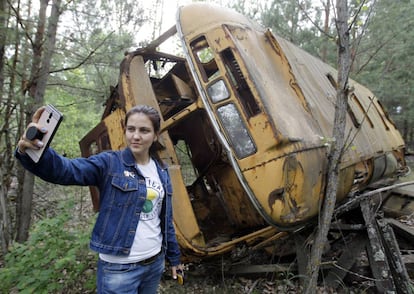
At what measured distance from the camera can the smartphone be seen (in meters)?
1.33

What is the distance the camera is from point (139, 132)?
1796 millimetres

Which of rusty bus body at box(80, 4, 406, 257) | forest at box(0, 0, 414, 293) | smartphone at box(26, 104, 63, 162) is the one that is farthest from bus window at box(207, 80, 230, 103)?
smartphone at box(26, 104, 63, 162)

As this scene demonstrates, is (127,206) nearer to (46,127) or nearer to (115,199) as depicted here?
(115,199)

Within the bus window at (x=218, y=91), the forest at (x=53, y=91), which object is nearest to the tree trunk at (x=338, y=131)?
the forest at (x=53, y=91)

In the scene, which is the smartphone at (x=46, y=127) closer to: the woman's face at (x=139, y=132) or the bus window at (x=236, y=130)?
the woman's face at (x=139, y=132)

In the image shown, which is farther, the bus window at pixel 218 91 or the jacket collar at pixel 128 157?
the bus window at pixel 218 91

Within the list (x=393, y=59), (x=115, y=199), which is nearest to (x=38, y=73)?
(x=115, y=199)

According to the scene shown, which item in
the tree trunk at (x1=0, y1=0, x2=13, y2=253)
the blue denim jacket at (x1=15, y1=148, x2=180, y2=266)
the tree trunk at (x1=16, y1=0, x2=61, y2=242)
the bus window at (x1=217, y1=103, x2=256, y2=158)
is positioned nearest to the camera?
the blue denim jacket at (x1=15, y1=148, x2=180, y2=266)

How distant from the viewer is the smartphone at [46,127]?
4.37 ft

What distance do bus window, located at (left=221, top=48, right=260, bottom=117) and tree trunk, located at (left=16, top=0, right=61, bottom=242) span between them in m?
2.93

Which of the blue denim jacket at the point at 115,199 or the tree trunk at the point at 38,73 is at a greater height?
the tree trunk at the point at 38,73

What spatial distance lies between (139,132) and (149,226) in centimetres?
55

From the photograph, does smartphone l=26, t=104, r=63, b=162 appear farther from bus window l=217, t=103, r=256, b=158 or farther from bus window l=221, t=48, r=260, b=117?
bus window l=221, t=48, r=260, b=117

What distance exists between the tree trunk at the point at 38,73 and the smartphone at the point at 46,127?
11.9ft
